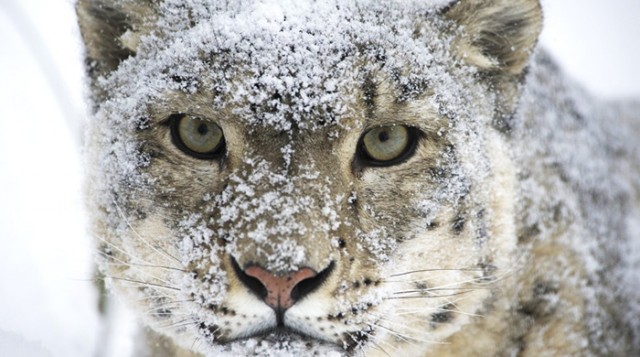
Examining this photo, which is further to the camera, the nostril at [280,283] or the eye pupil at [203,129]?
the eye pupil at [203,129]

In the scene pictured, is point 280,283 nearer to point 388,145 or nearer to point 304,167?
point 304,167

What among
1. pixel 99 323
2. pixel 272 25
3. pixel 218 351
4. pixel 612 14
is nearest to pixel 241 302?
pixel 218 351

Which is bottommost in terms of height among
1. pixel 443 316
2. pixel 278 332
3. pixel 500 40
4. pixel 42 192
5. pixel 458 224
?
pixel 278 332

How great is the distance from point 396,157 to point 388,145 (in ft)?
0.17

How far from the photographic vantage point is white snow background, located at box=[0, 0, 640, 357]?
3.58m

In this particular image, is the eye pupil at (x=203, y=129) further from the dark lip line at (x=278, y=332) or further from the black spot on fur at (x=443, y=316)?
the black spot on fur at (x=443, y=316)

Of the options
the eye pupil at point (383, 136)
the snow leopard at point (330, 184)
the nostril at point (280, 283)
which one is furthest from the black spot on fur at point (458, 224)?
the nostril at point (280, 283)

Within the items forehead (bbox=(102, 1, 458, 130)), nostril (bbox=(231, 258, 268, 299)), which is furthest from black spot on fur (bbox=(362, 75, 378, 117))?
nostril (bbox=(231, 258, 268, 299))

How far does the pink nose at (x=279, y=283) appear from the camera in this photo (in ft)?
7.23

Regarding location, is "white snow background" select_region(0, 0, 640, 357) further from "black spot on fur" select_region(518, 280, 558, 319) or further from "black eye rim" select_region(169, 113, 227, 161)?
"black spot on fur" select_region(518, 280, 558, 319)

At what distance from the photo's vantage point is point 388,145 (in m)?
2.68

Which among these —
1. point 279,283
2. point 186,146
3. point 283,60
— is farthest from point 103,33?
point 279,283

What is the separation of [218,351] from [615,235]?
2146 mm

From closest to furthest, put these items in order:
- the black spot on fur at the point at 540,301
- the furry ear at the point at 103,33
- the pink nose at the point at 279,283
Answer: the pink nose at the point at 279,283
the furry ear at the point at 103,33
the black spot on fur at the point at 540,301
